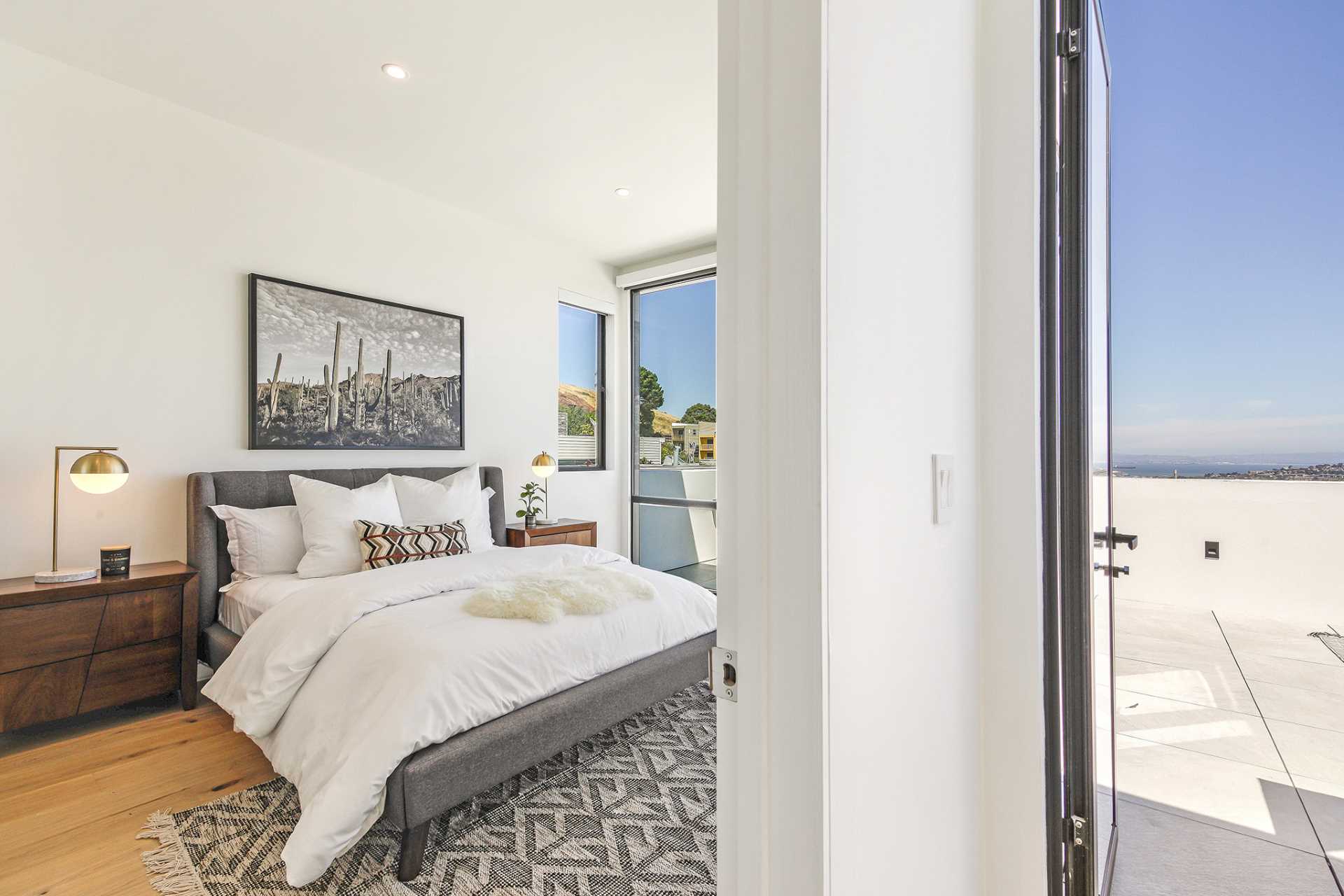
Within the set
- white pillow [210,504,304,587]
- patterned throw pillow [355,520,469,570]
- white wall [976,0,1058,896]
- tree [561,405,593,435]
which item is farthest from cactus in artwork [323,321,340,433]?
white wall [976,0,1058,896]

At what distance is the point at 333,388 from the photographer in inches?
140

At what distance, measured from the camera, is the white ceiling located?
2414 mm

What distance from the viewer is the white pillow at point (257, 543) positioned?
298cm

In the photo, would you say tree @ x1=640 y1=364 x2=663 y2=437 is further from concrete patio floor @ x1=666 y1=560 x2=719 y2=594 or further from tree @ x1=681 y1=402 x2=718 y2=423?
concrete patio floor @ x1=666 y1=560 x2=719 y2=594

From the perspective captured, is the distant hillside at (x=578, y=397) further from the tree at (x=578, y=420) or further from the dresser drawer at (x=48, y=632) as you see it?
the dresser drawer at (x=48, y=632)

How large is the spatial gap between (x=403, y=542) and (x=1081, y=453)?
2869mm

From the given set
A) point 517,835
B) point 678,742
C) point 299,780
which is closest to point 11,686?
point 299,780

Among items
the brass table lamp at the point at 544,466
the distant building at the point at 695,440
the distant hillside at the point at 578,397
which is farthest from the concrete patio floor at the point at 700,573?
the distant hillside at the point at 578,397

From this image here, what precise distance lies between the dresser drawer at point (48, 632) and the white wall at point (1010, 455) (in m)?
3.19

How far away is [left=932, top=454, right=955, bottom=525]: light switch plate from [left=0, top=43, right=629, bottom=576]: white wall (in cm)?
347

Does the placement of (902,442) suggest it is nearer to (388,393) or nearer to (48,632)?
(48,632)

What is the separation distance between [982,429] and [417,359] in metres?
3.56

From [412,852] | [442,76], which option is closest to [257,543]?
[412,852]

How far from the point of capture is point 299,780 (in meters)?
1.83
